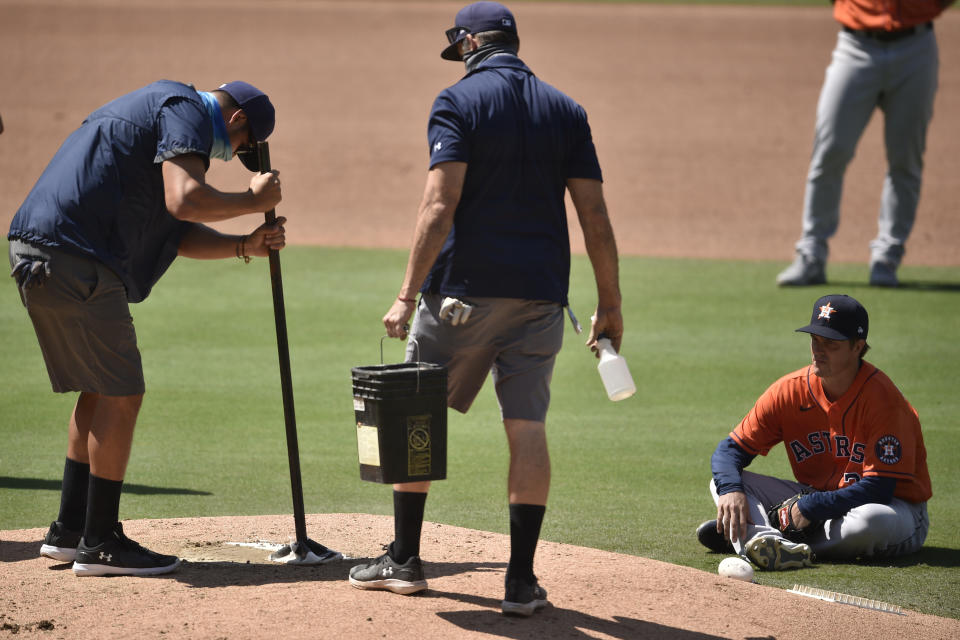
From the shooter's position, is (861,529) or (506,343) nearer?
(506,343)

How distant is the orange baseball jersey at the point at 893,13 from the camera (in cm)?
1222

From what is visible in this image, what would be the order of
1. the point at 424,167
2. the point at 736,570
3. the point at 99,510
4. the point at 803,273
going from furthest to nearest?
the point at 424,167, the point at 803,273, the point at 736,570, the point at 99,510

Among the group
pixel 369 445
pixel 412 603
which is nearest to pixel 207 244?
pixel 369 445

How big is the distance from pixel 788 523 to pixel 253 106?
116 inches

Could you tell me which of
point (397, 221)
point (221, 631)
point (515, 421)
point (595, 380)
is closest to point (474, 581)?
point (515, 421)

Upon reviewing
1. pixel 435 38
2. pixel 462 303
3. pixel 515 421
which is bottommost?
pixel 515 421

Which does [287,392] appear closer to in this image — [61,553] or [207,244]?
[207,244]

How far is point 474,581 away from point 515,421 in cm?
75

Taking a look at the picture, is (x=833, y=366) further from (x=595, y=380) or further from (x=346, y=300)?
(x=346, y=300)

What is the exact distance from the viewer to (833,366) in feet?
18.1

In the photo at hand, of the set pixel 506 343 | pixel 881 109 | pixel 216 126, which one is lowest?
pixel 506 343

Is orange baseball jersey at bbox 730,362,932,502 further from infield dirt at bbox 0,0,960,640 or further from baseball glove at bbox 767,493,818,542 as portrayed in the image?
infield dirt at bbox 0,0,960,640

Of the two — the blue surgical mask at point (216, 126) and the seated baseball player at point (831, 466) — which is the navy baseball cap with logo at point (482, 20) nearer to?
the blue surgical mask at point (216, 126)

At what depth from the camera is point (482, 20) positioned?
4.70 m
